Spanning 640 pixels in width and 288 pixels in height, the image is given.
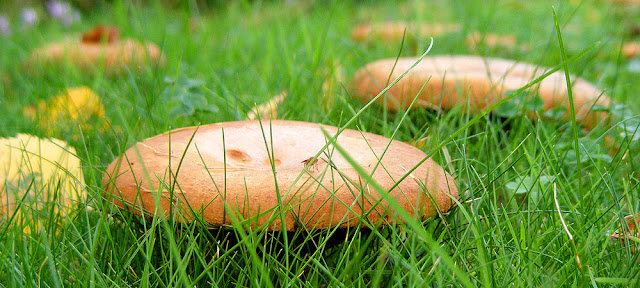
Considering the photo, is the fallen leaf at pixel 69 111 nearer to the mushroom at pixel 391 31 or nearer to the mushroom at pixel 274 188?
the mushroom at pixel 274 188

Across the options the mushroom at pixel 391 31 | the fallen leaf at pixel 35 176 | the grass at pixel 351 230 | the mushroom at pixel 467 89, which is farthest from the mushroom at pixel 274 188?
the mushroom at pixel 391 31

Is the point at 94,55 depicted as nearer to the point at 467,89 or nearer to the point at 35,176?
the point at 35,176

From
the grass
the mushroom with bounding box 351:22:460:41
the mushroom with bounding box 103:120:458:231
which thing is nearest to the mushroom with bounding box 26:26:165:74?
the grass

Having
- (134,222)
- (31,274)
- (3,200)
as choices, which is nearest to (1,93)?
(3,200)

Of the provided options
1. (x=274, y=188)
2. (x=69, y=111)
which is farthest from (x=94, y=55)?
(x=274, y=188)

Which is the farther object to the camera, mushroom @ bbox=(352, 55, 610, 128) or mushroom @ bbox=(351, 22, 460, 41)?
mushroom @ bbox=(351, 22, 460, 41)

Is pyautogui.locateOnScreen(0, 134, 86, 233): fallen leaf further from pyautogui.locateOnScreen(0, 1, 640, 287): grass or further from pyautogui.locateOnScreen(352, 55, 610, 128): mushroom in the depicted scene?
pyautogui.locateOnScreen(352, 55, 610, 128): mushroom
